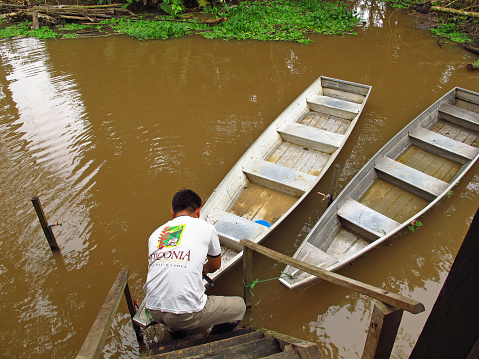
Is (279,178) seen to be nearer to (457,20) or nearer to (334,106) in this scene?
(334,106)

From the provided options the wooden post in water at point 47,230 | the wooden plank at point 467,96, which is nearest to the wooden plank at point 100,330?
the wooden post in water at point 47,230

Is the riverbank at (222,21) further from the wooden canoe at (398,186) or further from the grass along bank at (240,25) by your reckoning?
the wooden canoe at (398,186)

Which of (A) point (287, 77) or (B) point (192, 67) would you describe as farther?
(B) point (192, 67)

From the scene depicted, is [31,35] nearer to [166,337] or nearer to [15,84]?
[15,84]

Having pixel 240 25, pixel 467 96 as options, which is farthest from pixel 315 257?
pixel 240 25

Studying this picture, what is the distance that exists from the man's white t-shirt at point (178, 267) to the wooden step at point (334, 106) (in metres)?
5.54

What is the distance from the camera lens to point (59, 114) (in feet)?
26.8

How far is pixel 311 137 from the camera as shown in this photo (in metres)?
6.58

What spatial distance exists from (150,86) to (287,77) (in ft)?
12.8

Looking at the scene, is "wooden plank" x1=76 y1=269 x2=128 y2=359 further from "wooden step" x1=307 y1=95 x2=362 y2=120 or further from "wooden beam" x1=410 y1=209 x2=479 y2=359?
"wooden step" x1=307 y1=95 x2=362 y2=120

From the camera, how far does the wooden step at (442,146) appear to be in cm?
614

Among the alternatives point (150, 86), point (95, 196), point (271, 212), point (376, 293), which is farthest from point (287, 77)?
point (376, 293)

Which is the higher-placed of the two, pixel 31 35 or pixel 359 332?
pixel 31 35

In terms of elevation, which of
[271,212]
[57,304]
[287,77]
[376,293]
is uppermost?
[376,293]
